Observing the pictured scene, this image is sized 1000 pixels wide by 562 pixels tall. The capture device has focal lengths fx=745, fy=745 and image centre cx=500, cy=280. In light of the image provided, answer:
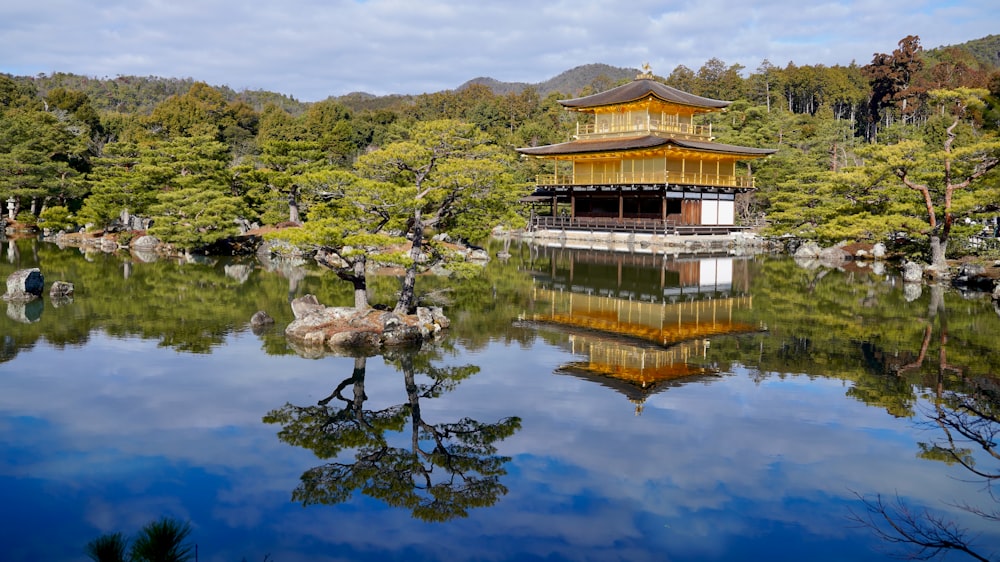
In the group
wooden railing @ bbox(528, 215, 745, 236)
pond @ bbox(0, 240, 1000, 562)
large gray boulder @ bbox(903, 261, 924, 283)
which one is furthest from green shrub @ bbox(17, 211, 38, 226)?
large gray boulder @ bbox(903, 261, 924, 283)

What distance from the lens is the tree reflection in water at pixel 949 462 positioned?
5.36 metres

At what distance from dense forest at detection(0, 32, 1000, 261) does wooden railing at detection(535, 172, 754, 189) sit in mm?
2360

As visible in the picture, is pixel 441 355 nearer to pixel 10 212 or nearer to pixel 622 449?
pixel 622 449

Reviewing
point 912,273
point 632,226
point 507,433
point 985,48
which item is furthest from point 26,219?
point 985,48

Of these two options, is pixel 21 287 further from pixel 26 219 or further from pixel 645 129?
pixel 645 129

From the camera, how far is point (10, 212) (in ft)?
129

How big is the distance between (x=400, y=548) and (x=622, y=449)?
3143mm

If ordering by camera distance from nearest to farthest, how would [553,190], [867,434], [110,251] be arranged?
1. [867,434]
2. [110,251]
3. [553,190]

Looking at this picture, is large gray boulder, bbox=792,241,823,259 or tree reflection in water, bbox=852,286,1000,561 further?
large gray boulder, bbox=792,241,823,259

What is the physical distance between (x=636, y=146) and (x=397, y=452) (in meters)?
30.3

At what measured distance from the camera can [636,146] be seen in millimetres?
36188

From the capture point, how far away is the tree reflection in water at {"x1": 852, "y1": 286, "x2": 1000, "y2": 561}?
5.36 m

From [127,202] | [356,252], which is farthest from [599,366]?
[127,202]

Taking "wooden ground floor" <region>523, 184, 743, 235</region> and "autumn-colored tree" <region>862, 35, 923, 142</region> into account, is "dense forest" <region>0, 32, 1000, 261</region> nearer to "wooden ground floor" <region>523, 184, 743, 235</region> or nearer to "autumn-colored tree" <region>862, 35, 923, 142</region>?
"autumn-colored tree" <region>862, 35, 923, 142</region>
